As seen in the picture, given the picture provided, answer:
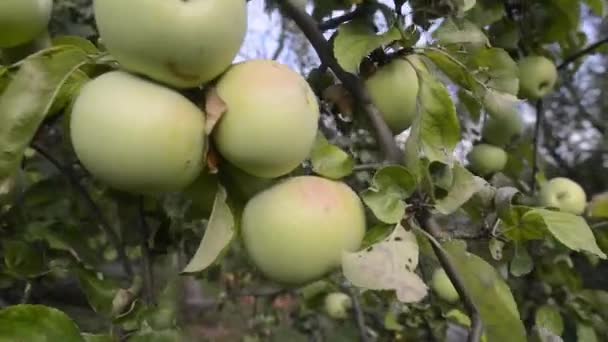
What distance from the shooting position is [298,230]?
73 centimetres

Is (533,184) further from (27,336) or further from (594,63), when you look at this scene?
(594,63)

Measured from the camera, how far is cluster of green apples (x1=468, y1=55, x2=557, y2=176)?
154 centimetres

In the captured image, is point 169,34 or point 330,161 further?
point 330,161

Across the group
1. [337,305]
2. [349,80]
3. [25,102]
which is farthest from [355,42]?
[337,305]

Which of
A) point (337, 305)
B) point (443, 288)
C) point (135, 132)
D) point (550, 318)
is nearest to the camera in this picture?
point (135, 132)

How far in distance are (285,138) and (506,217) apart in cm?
32

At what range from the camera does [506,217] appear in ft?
2.91

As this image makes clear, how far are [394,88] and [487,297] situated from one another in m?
0.28

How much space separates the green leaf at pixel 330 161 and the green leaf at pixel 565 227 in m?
0.22

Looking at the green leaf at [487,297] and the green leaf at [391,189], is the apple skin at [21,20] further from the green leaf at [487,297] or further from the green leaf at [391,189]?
the green leaf at [487,297]

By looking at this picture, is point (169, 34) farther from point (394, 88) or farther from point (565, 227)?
point (565, 227)

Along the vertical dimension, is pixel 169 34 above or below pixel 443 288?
above

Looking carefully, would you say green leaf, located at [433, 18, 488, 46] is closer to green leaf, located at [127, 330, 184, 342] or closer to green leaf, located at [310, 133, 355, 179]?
green leaf, located at [310, 133, 355, 179]

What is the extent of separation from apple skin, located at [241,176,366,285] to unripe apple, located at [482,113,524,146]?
1010mm
